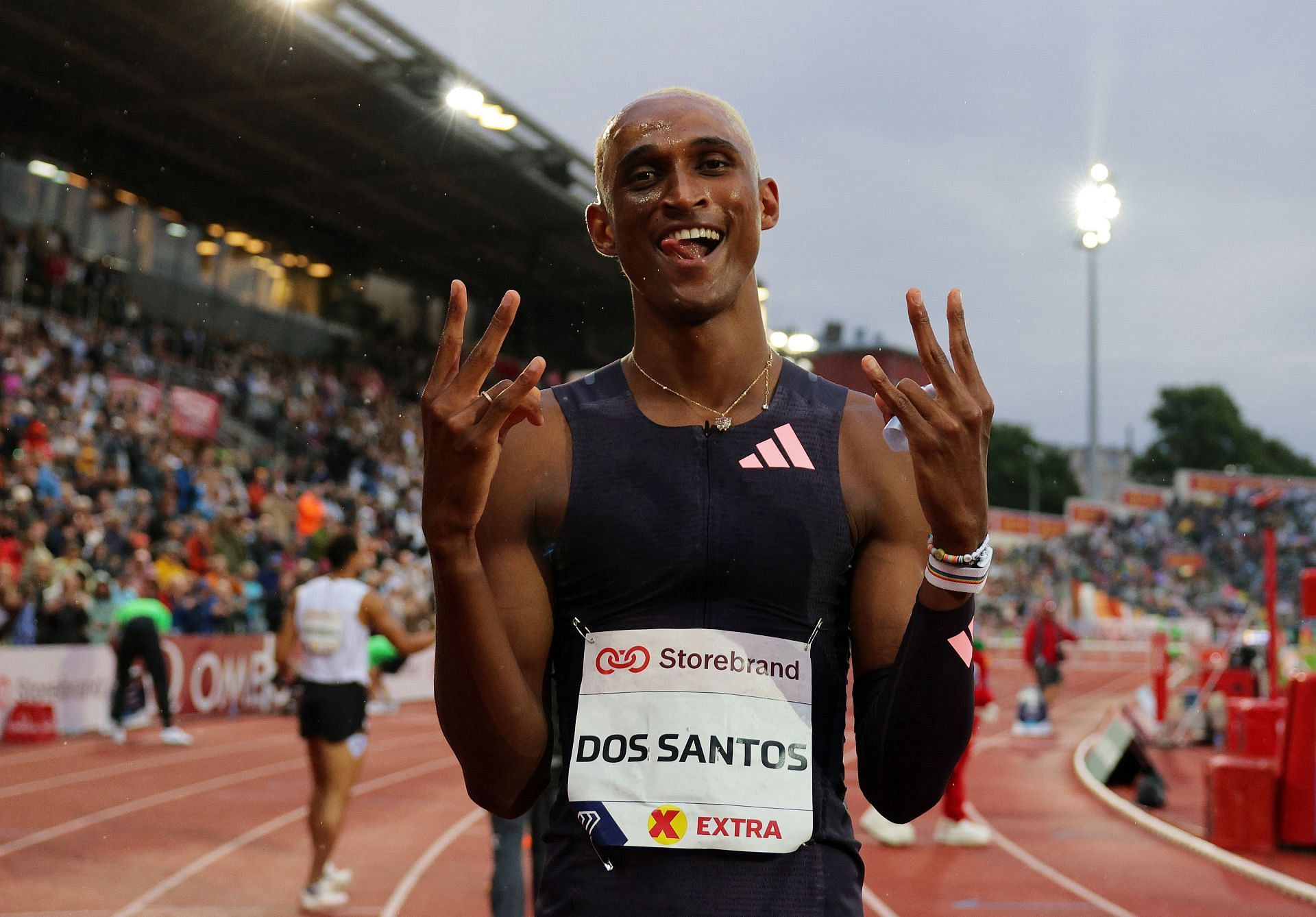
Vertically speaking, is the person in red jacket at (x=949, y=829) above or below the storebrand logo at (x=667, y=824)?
below

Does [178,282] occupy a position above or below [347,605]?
above

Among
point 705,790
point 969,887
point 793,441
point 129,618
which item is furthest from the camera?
point 129,618

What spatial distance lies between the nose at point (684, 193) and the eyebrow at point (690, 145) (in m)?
0.05

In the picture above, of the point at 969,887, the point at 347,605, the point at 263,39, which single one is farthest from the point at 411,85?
the point at 969,887

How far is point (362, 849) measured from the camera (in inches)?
343

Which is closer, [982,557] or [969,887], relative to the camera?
[982,557]

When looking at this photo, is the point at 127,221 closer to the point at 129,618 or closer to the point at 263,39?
the point at 263,39

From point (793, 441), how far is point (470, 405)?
1.61ft

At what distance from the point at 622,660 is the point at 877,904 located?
6217 mm

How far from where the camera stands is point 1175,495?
54.8 meters

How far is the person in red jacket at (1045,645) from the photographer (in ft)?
59.7

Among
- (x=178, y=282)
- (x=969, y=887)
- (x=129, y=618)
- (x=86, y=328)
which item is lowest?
(x=969, y=887)

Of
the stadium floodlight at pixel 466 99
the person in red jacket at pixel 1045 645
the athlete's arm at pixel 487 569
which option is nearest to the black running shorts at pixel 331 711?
the athlete's arm at pixel 487 569

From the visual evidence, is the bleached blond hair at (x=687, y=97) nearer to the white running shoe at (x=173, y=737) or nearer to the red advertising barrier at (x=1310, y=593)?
the red advertising barrier at (x=1310, y=593)
